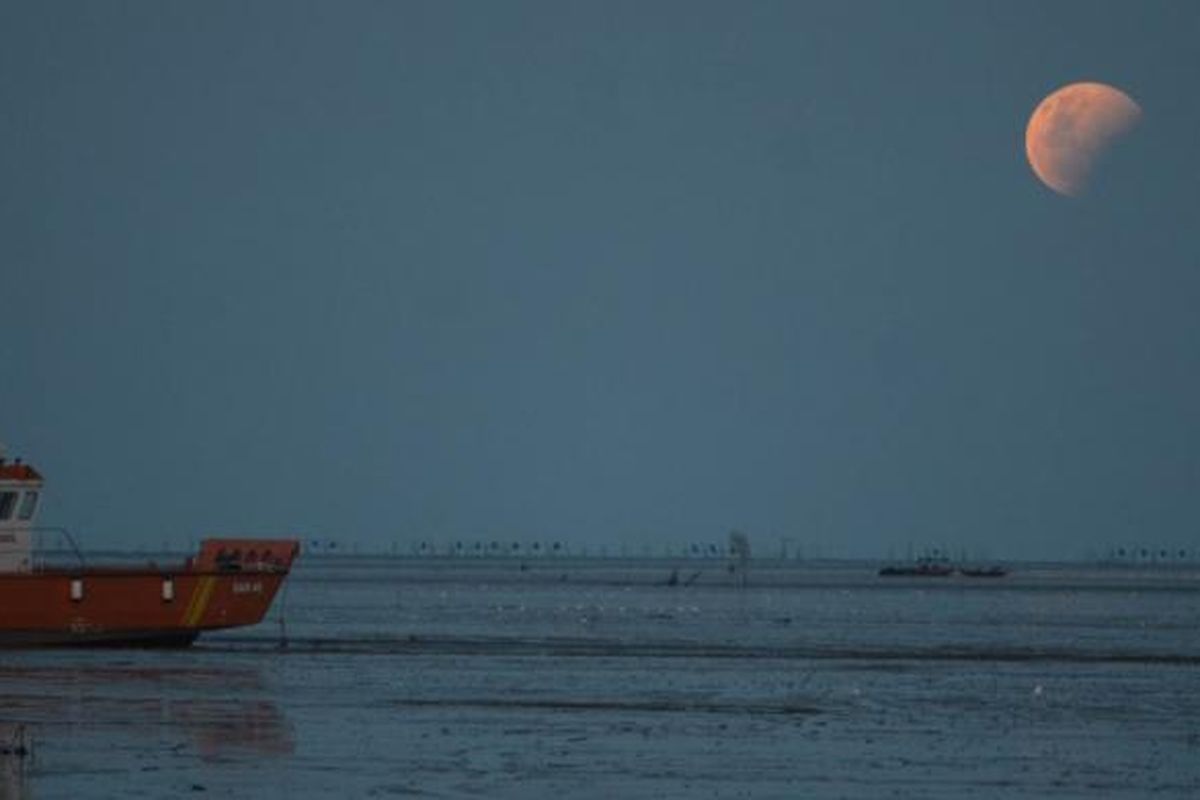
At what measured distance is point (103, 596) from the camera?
61719mm

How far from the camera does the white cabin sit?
6188 centimetres

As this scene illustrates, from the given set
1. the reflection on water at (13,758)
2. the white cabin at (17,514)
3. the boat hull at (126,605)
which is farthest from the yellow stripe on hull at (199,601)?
the reflection on water at (13,758)

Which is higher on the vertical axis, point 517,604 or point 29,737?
point 517,604

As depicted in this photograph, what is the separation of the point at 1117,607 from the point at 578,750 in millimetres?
112121

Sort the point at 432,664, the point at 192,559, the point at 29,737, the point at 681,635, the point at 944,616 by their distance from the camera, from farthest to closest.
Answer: the point at 944,616, the point at 681,635, the point at 192,559, the point at 432,664, the point at 29,737

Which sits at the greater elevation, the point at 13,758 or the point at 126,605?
the point at 126,605

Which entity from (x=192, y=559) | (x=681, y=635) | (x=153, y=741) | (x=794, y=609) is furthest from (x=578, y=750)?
(x=794, y=609)

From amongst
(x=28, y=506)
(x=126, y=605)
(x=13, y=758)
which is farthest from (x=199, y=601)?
(x=13, y=758)

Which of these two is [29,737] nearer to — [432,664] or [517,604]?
[432,664]

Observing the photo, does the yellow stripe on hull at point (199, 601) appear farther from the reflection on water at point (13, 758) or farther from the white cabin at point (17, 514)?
the reflection on water at point (13, 758)

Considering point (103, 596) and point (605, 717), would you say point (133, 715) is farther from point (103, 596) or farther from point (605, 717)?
point (103, 596)

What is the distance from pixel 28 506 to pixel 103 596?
281cm

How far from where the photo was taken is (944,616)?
384 ft

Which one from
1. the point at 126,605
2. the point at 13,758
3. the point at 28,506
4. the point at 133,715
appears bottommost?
the point at 13,758
